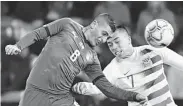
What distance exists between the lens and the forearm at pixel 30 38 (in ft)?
6.52

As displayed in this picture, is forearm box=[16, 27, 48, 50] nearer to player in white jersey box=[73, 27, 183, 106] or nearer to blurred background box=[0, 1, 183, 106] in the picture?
blurred background box=[0, 1, 183, 106]

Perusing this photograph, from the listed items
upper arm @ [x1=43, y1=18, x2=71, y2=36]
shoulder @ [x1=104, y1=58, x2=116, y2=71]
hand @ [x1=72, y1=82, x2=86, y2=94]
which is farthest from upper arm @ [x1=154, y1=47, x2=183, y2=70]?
upper arm @ [x1=43, y1=18, x2=71, y2=36]

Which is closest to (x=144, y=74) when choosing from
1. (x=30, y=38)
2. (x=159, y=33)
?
(x=159, y=33)

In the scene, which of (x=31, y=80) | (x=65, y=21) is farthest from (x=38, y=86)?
(x=65, y=21)

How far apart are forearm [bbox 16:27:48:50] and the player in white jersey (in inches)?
21.4

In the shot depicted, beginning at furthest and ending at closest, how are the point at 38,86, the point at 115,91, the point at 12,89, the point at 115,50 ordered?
1. the point at 12,89
2. the point at 115,50
3. the point at 115,91
4. the point at 38,86

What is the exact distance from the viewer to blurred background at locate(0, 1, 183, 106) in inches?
102

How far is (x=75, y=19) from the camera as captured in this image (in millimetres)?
2686

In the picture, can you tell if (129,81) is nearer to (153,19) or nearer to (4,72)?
(153,19)

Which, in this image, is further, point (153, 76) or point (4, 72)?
point (4, 72)

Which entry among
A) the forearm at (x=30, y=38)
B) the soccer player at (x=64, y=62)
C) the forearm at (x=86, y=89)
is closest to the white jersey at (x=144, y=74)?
the forearm at (x=86, y=89)

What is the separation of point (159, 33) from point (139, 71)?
31cm

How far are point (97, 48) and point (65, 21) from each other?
0.42 m

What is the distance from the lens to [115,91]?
2.26 m
